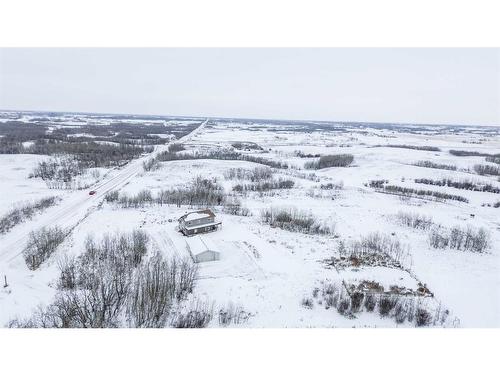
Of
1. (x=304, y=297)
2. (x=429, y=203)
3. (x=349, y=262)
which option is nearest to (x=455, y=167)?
(x=429, y=203)

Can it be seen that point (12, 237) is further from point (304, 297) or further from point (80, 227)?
point (304, 297)

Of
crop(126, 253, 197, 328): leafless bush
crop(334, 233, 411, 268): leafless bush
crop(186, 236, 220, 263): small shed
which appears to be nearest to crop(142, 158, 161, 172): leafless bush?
crop(186, 236, 220, 263): small shed

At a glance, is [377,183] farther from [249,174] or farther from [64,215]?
[64,215]

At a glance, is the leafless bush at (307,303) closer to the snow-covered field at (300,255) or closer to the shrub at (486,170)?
the snow-covered field at (300,255)

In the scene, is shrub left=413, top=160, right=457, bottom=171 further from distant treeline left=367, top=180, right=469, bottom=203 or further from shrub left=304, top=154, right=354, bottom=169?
distant treeline left=367, top=180, right=469, bottom=203

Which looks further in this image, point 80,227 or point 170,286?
point 80,227

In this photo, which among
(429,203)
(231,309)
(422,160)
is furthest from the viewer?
(422,160)

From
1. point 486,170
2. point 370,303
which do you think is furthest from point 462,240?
point 486,170
